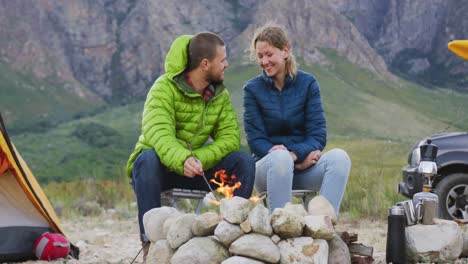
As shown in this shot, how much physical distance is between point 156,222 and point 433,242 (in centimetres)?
164

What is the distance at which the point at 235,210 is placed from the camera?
3.49 m

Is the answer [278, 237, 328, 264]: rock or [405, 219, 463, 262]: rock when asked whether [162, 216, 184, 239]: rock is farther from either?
[405, 219, 463, 262]: rock

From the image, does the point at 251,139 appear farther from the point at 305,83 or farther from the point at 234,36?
the point at 234,36

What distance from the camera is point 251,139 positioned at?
455cm

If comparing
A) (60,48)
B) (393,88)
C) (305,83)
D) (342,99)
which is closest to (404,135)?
(342,99)

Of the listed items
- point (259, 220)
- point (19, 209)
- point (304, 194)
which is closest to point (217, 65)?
point (304, 194)

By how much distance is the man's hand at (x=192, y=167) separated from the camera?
396 cm

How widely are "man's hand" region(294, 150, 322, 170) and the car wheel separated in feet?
9.20

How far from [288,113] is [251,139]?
0.93 feet

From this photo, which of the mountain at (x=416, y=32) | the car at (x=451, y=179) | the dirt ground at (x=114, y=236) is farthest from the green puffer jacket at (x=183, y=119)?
the mountain at (x=416, y=32)

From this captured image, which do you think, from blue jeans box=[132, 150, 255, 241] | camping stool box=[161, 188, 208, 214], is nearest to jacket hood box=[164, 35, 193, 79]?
blue jeans box=[132, 150, 255, 241]

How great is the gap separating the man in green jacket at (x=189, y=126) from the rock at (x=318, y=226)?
2.36ft

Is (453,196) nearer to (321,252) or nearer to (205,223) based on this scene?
(321,252)

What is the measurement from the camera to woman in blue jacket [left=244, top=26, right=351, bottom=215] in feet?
14.4
